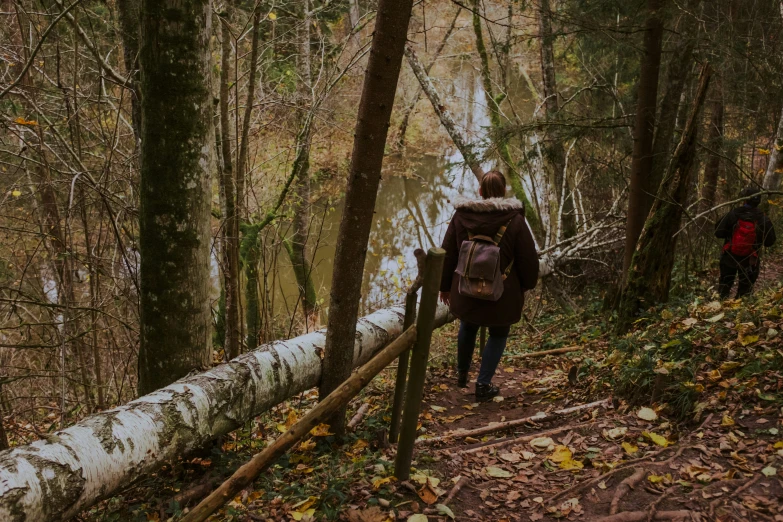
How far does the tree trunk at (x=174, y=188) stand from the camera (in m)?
3.32

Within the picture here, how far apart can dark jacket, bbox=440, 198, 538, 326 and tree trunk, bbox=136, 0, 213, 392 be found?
86.0 inches

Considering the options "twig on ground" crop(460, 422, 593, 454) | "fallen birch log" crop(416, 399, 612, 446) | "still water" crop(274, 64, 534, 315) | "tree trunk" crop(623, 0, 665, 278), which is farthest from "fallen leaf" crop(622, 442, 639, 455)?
"still water" crop(274, 64, 534, 315)

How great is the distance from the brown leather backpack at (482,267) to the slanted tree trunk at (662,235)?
240cm

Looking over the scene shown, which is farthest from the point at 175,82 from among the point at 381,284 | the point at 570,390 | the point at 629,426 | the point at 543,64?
the point at 381,284

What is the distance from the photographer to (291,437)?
2.62 meters

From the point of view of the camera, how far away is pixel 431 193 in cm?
2178

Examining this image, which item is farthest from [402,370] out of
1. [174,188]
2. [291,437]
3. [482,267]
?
[174,188]

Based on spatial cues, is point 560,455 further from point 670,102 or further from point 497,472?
point 670,102

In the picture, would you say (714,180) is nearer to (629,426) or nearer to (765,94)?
(765,94)

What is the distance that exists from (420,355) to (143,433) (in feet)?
5.47

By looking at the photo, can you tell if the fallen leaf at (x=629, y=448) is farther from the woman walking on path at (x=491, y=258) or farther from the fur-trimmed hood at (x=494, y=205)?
the fur-trimmed hood at (x=494, y=205)

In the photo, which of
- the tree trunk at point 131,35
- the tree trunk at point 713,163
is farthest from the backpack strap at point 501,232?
the tree trunk at point 713,163

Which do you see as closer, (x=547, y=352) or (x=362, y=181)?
(x=362, y=181)

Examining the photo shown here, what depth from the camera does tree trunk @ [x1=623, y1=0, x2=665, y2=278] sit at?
20.2 ft
